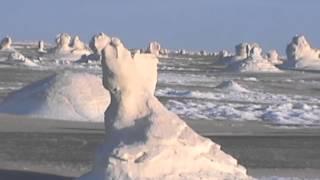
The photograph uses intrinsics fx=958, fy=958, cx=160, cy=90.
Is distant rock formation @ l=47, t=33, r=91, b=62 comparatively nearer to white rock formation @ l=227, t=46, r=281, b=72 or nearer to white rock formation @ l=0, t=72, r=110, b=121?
white rock formation @ l=227, t=46, r=281, b=72

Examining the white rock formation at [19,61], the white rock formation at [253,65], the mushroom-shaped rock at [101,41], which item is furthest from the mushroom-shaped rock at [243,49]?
the mushroom-shaped rock at [101,41]

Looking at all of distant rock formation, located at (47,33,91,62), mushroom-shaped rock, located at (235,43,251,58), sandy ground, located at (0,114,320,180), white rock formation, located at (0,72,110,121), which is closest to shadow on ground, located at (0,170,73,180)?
sandy ground, located at (0,114,320,180)

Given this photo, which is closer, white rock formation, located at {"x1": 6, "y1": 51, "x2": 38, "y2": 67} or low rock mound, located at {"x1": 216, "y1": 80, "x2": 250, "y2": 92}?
low rock mound, located at {"x1": 216, "y1": 80, "x2": 250, "y2": 92}

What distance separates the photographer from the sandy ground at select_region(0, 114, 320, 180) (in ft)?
53.3

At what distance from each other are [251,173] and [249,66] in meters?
67.4

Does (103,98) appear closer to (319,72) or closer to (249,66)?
(249,66)

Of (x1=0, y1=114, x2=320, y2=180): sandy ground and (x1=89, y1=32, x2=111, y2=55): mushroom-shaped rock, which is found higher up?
(x1=89, y1=32, x2=111, y2=55): mushroom-shaped rock

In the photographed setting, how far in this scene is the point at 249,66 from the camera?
83062mm

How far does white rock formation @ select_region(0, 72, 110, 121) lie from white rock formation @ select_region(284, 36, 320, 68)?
65.9 m

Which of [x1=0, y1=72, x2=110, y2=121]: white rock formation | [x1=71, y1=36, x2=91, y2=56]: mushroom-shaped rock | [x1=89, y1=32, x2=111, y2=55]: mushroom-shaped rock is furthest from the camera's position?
[x1=71, y1=36, x2=91, y2=56]: mushroom-shaped rock

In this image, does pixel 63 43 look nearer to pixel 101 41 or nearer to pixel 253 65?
pixel 253 65

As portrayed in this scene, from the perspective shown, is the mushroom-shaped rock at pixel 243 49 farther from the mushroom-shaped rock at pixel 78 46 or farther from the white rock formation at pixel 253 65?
the mushroom-shaped rock at pixel 78 46

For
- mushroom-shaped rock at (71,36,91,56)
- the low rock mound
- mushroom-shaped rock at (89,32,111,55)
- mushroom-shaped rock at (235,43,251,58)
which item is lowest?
the low rock mound

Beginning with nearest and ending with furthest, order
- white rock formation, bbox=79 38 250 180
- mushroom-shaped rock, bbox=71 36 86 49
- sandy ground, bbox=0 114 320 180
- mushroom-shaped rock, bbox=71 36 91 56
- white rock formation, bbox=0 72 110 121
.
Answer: white rock formation, bbox=79 38 250 180, sandy ground, bbox=0 114 320 180, white rock formation, bbox=0 72 110 121, mushroom-shaped rock, bbox=71 36 91 56, mushroom-shaped rock, bbox=71 36 86 49
